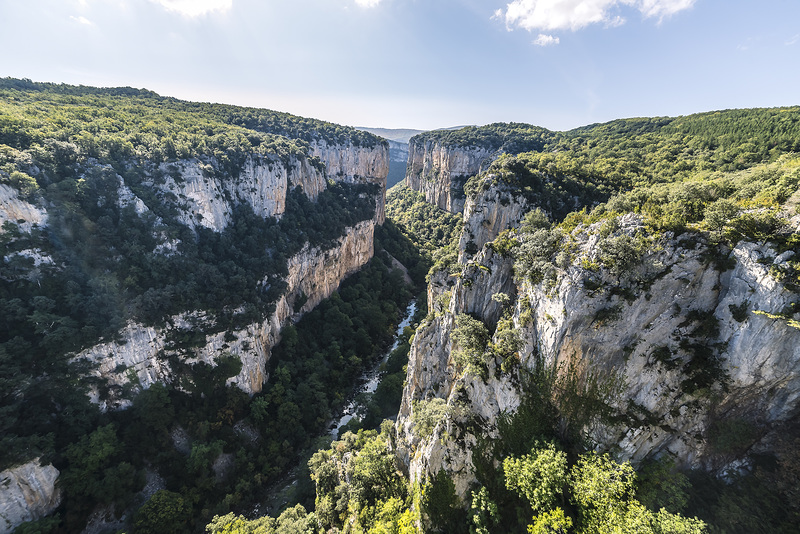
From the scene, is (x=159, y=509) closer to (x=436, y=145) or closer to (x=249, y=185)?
(x=249, y=185)

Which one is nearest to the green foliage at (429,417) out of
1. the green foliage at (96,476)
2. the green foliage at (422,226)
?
the green foliage at (96,476)

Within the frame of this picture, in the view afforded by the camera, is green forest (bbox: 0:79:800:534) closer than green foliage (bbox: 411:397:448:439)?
Yes

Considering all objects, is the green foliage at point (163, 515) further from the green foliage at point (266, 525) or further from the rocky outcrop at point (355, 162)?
the rocky outcrop at point (355, 162)

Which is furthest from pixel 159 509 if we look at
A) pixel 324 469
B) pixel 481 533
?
pixel 481 533

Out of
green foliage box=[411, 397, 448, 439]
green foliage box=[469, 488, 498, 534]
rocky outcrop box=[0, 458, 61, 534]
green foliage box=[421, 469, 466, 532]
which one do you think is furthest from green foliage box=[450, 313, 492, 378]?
rocky outcrop box=[0, 458, 61, 534]

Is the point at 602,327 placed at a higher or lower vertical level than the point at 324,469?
higher

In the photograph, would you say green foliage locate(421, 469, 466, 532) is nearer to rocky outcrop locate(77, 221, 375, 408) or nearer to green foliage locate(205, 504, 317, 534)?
green foliage locate(205, 504, 317, 534)
